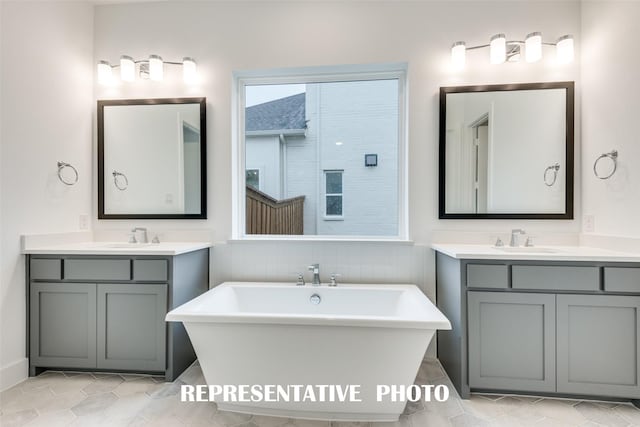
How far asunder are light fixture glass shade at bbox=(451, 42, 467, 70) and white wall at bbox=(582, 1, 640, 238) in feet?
2.72

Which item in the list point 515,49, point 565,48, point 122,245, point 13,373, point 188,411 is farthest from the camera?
point 122,245

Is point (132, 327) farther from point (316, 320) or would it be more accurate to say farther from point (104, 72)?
point (104, 72)

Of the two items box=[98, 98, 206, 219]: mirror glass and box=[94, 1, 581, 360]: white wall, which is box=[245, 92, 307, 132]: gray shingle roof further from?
box=[98, 98, 206, 219]: mirror glass

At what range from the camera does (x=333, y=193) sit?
2559mm

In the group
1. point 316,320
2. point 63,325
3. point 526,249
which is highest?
point 526,249

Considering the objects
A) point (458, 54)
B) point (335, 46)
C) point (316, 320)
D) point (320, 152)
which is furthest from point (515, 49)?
point (316, 320)

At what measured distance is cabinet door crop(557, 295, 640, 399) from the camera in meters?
1.68

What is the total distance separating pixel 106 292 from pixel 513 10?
3.40 meters

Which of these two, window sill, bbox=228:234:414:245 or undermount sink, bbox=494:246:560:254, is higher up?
window sill, bbox=228:234:414:245

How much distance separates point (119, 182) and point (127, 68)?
2.89 feet

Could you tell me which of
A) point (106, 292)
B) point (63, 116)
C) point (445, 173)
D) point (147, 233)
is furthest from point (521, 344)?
point (63, 116)

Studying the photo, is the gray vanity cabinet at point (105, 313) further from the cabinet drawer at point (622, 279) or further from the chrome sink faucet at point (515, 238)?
the cabinet drawer at point (622, 279)

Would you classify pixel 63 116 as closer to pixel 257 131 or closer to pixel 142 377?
pixel 257 131

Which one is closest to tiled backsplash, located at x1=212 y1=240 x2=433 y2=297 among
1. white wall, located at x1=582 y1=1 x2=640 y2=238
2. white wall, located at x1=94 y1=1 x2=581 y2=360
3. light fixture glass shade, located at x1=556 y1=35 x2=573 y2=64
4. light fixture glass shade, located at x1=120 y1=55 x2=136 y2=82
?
white wall, located at x1=94 y1=1 x2=581 y2=360
